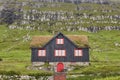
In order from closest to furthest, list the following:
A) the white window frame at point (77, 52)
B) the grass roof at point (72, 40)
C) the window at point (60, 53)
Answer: the window at point (60, 53)
the white window frame at point (77, 52)
the grass roof at point (72, 40)

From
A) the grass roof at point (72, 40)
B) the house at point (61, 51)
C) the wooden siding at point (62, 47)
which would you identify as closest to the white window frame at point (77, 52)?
the house at point (61, 51)

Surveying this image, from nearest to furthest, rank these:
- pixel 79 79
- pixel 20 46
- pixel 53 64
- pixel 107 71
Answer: pixel 79 79, pixel 107 71, pixel 53 64, pixel 20 46

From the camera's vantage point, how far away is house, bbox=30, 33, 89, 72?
83.4 metres

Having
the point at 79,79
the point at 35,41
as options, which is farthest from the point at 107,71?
the point at 35,41

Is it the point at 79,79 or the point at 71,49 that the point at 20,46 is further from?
the point at 79,79

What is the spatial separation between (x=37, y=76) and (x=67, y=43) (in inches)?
919

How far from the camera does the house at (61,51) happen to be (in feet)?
274

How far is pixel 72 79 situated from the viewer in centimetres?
5772

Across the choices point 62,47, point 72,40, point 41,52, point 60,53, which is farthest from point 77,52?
point 41,52

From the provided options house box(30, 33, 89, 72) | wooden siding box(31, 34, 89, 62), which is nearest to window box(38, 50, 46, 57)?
house box(30, 33, 89, 72)

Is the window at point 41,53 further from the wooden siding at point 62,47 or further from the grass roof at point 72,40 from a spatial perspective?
the grass roof at point 72,40

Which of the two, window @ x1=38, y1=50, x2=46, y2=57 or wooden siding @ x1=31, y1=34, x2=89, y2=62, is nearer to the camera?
wooden siding @ x1=31, y1=34, x2=89, y2=62

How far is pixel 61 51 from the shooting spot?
84188 mm

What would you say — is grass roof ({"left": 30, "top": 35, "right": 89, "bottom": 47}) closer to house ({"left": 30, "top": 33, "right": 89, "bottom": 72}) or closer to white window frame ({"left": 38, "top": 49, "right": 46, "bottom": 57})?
house ({"left": 30, "top": 33, "right": 89, "bottom": 72})
